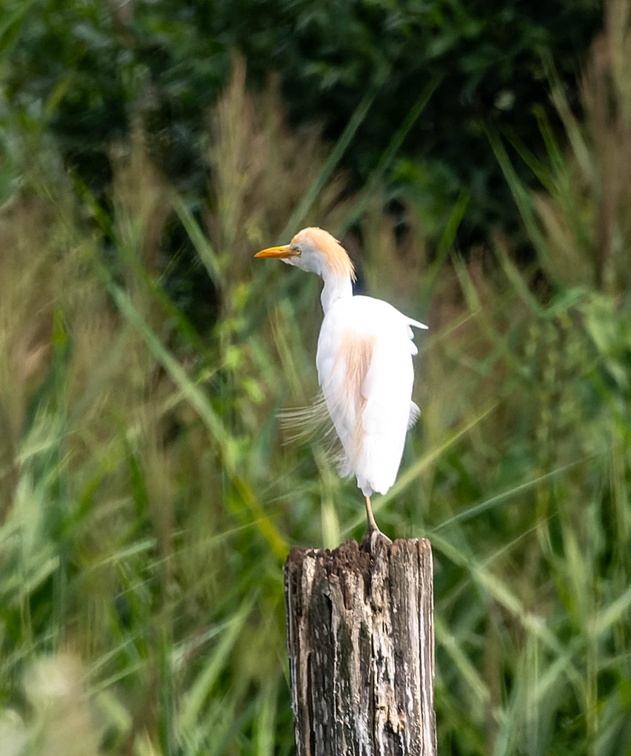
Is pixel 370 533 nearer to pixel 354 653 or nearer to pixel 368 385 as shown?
pixel 368 385

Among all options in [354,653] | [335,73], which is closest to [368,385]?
[354,653]

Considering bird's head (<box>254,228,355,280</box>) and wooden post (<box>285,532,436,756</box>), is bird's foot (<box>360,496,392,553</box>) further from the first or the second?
bird's head (<box>254,228,355,280</box>)

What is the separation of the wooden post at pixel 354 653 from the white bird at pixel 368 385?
304 mm

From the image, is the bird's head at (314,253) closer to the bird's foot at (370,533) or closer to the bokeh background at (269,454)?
the bokeh background at (269,454)

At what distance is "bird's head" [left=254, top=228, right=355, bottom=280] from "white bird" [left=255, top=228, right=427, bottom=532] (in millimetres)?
118

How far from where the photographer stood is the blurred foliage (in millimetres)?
3320

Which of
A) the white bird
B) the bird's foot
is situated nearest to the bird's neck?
the white bird

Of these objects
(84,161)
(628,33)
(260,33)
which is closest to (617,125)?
(628,33)

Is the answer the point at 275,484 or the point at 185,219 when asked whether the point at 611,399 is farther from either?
the point at 185,219

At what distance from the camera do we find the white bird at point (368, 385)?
1.67 metres

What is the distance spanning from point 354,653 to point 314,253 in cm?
76

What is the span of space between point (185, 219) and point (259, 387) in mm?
402

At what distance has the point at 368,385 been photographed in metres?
1.73

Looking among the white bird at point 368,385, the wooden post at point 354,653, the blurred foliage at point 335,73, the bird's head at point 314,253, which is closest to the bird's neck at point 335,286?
the bird's head at point 314,253
